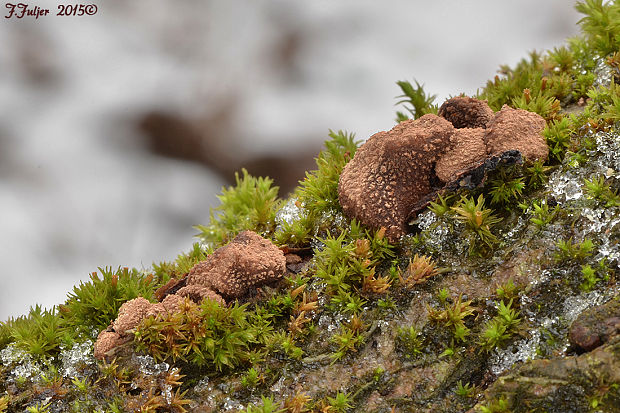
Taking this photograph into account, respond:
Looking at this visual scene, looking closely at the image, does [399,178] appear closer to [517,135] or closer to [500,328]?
[517,135]

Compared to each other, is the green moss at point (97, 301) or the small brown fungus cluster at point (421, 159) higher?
the green moss at point (97, 301)


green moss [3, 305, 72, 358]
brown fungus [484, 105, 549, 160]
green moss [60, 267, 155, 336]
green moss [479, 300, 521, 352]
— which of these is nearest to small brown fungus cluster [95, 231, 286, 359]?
green moss [60, 267, 155, 336]

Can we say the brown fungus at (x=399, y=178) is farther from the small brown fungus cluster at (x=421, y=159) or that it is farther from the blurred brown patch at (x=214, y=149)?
the blurred brown patch at (x=214, y=149)

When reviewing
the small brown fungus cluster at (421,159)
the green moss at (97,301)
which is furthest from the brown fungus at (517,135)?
the green moss at (97,301)

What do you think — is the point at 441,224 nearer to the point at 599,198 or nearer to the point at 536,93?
the point at 599,198

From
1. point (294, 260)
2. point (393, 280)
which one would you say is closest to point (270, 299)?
point (294, 260)

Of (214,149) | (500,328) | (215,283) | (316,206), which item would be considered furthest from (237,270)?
(214,149)

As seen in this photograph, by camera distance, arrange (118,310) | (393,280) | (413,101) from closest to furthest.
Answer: (393,280)
(118,310)
(413,101)
